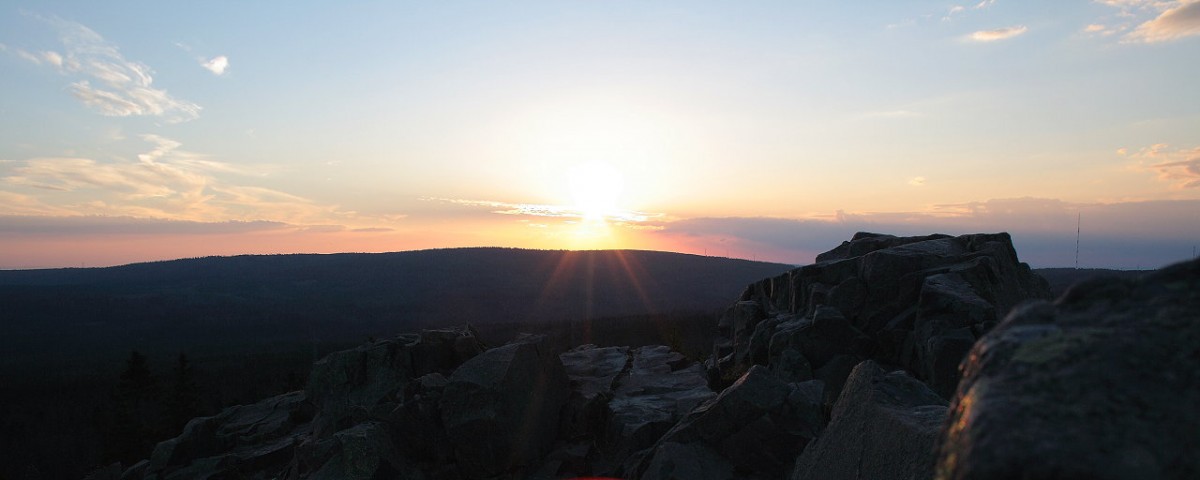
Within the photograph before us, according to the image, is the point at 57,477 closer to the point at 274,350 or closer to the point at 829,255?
the point at 274,350

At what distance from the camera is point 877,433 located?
666cm

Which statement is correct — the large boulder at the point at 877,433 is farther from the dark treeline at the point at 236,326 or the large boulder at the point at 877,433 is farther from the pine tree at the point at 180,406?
the pine tree at the point at 180,406

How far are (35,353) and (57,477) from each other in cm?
7310

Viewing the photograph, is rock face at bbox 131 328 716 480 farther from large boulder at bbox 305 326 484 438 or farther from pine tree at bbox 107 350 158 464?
pine tree at bbox 107 350 158 464

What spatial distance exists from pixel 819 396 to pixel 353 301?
174 m

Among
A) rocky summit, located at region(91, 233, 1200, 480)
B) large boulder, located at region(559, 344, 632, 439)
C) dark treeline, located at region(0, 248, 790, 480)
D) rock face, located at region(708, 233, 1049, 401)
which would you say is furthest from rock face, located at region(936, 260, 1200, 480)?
dark treeline, located at region(0, 248, 790, 480)

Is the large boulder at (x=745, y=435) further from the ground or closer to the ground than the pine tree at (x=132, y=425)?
further from the ground

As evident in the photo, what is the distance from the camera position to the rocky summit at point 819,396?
2027 mm

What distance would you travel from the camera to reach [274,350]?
10794 centimetres

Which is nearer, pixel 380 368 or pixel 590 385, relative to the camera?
pixel 590 385

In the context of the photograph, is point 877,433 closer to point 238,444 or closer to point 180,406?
point 238,444

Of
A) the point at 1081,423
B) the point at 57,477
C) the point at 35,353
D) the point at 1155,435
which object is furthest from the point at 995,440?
the point at 35,353

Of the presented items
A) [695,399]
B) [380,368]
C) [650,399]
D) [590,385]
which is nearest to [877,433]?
[695,399]

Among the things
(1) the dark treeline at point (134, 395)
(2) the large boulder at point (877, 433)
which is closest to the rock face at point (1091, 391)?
(2) the large boulder at point (877, 433)
